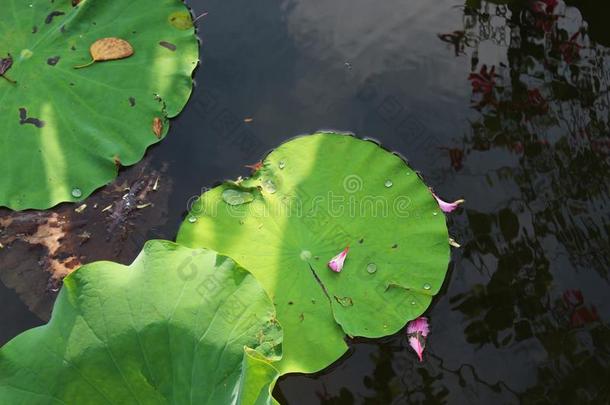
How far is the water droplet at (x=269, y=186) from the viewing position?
2352 mm

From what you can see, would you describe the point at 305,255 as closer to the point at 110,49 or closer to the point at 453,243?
the point at 453,243

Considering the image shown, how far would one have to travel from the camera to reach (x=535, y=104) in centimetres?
265

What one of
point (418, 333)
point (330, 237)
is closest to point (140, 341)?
point (330, 237)

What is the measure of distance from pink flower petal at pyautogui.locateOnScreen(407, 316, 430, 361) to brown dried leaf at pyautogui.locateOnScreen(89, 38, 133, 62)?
5.25 ft

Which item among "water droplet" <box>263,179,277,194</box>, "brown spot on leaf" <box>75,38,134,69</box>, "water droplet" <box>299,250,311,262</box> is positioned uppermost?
"brown spot on leaf" <box>75,38,134,69</box>

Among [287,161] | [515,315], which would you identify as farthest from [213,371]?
[515,315]

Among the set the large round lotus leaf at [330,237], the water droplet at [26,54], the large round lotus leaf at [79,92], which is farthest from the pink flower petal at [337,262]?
the water droplet at [26,54]

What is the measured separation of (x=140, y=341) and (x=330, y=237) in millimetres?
762

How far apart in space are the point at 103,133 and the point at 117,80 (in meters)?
0.24

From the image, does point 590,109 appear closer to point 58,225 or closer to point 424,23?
point 424,23

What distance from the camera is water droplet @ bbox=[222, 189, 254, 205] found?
2.34 meters

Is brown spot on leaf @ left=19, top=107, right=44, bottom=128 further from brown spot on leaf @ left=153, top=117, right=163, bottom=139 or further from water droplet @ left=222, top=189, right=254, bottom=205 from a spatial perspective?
water droplet @ left=222, top=189, right=254, bottom=205

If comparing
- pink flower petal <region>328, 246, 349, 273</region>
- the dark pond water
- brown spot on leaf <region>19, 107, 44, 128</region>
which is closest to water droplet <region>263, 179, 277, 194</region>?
the dark pond water

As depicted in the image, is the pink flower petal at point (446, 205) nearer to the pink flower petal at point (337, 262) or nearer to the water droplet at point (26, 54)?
the pink flower petal at point (337, 262)
